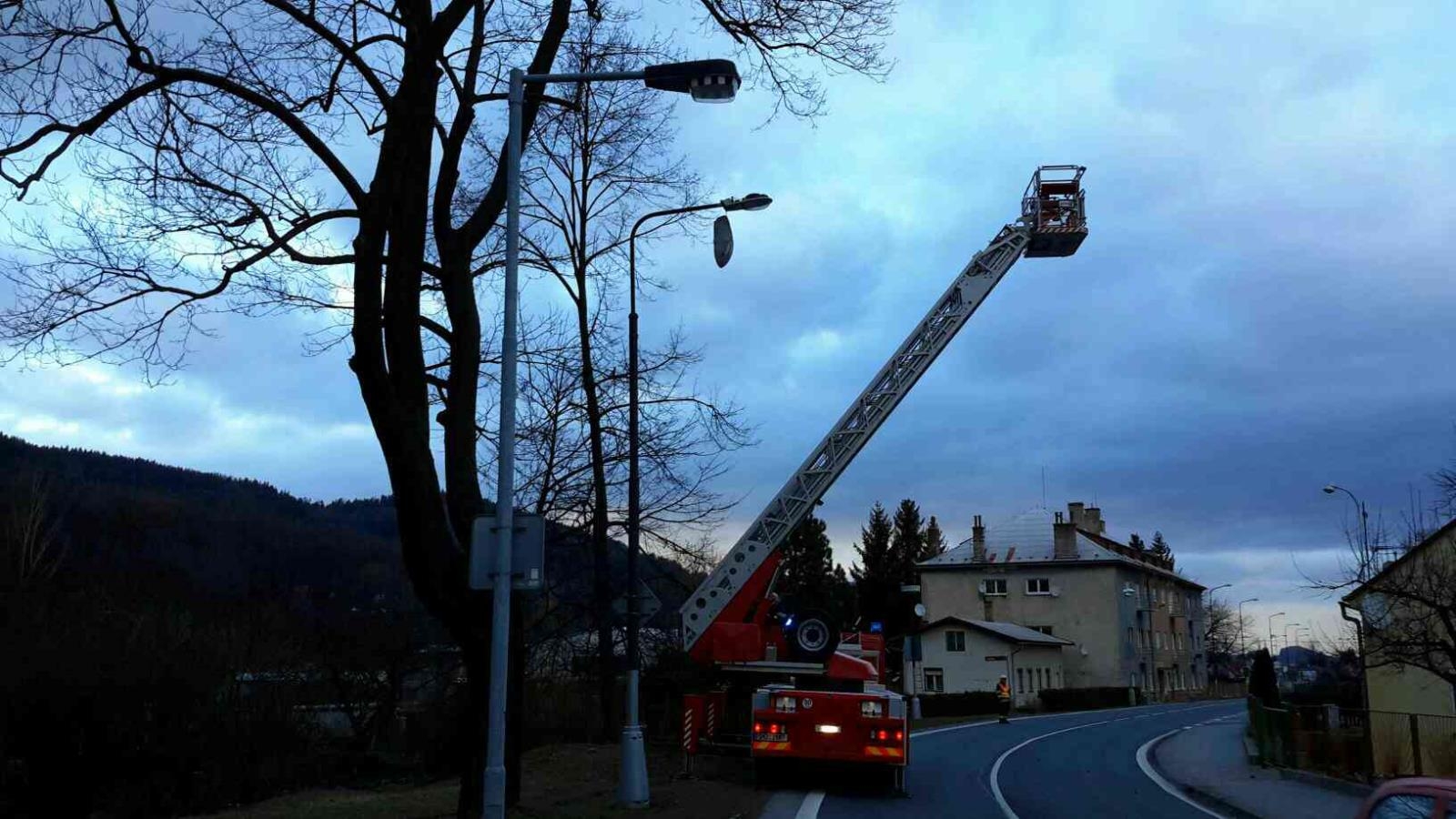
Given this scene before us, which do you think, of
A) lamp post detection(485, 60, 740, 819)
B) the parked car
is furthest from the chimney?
the parked car

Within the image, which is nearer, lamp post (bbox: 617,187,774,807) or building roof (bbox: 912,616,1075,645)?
lamp post (bbox: 617,187,774,807)

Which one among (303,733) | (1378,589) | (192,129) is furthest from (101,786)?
(1378,589)

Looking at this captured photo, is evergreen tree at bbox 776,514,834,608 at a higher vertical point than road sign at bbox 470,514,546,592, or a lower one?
higher

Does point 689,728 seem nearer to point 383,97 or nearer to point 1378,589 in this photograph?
point 383,97

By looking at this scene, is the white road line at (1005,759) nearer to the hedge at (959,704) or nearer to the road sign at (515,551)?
the hedge at (959,704)

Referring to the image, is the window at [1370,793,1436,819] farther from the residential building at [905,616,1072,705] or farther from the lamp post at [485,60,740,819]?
the residential building at [905,616,1072,705]

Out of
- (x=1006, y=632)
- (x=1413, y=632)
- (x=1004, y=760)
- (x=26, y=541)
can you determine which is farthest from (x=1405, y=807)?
(x=1006, y=632)

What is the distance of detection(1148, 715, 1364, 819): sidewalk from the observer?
56.1 ft

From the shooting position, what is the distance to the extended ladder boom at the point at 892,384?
2117 cm

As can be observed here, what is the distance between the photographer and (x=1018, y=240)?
24.1 meters

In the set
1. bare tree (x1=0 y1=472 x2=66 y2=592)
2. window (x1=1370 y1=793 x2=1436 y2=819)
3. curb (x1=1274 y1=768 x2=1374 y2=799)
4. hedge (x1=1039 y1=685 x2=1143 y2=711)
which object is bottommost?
hedge (x1=1039 y1=685 x2=1143 y2=711)

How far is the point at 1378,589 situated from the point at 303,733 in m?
20.8

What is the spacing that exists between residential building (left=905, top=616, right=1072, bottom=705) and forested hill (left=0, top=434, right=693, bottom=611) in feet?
89.1

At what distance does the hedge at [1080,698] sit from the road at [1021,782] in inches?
830
